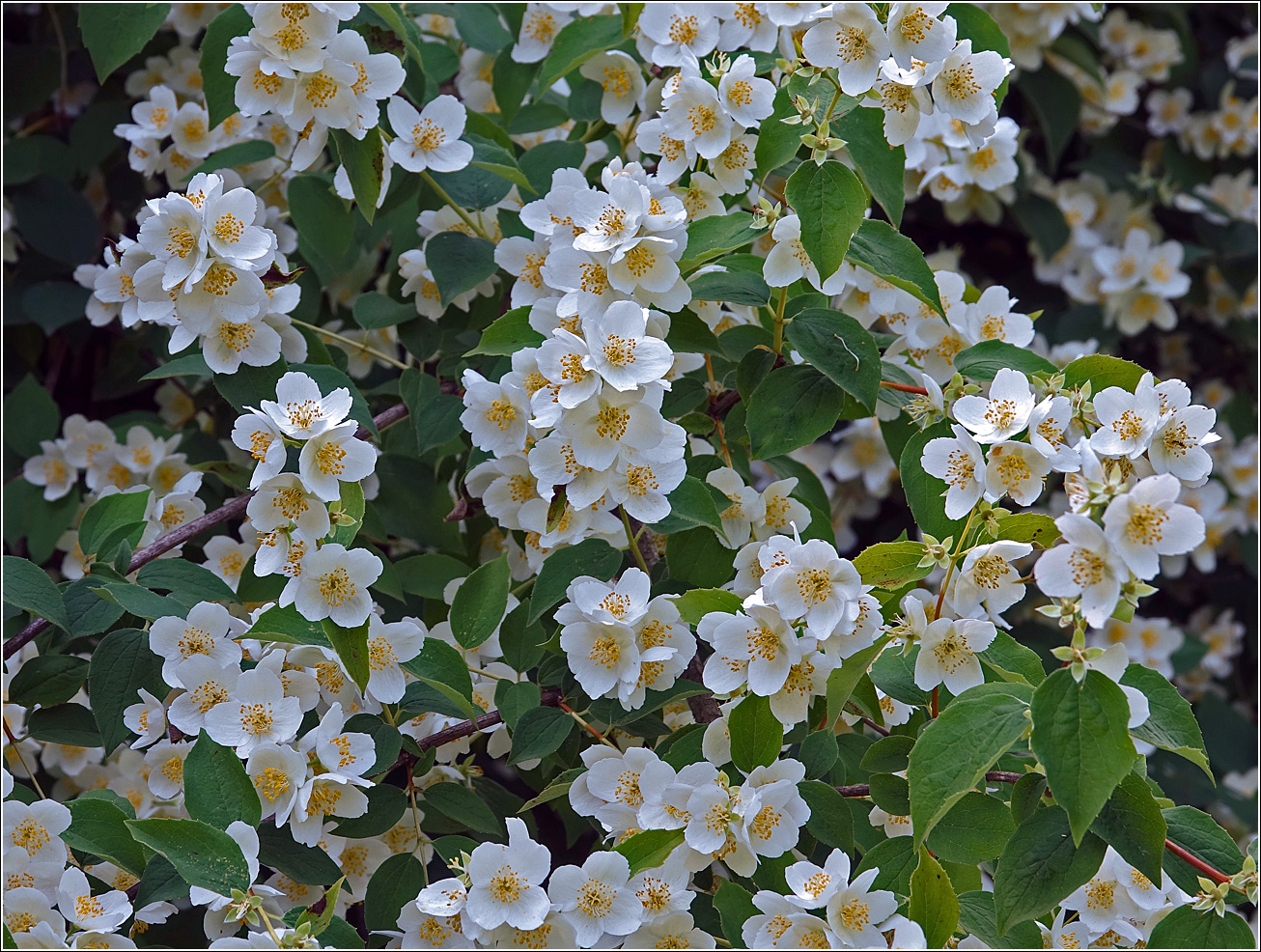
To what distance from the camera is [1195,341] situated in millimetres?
2484

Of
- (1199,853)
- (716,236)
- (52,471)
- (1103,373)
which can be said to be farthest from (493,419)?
(52,471)

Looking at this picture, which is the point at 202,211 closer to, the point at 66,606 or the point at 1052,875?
the point at 66,606

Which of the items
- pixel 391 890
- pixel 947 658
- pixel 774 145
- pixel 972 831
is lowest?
pixel 391 890

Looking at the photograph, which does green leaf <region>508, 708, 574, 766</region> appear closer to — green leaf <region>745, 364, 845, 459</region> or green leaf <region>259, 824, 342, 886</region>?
green leaf <region>259, 824, 342, 886</region>

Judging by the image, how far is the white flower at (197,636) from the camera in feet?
3.57

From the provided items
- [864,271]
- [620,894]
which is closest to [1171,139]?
[864,271]

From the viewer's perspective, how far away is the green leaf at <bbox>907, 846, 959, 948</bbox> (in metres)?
0.90

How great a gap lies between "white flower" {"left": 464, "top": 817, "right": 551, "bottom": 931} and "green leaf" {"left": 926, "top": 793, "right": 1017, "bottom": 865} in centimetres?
34

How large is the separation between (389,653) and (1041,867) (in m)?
0.61

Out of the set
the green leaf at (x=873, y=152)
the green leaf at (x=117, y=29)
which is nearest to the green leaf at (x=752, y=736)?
the green leaf at (x=873, y=152)

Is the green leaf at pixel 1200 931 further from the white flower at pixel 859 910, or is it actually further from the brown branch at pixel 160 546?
the brown branch at pixel 160 546

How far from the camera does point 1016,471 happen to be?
3.26 feet

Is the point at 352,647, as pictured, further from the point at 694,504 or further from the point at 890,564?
the point at 890,564

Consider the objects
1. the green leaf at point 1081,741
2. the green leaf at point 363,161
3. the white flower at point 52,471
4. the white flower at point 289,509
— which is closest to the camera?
the green leaf at point 1081,741
